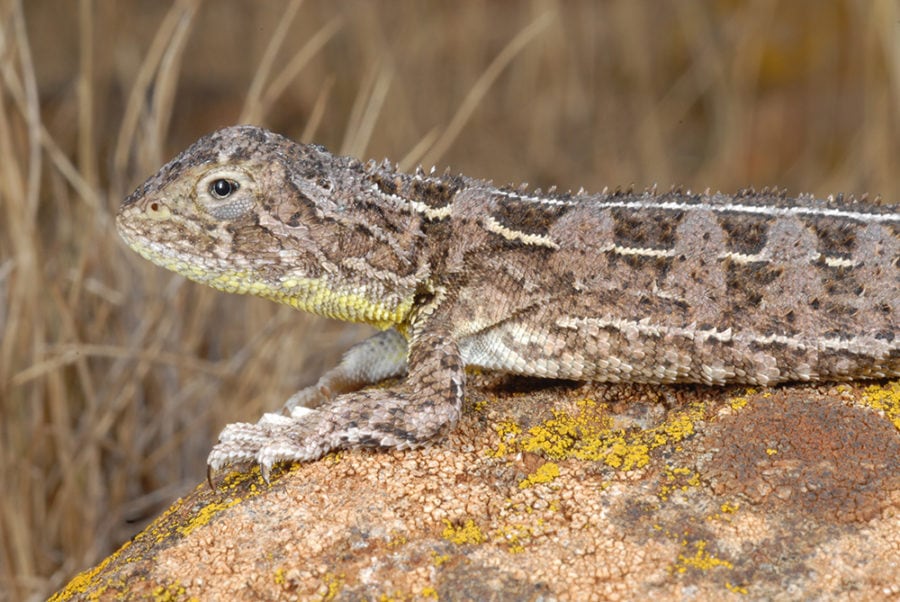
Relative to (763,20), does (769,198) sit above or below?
below

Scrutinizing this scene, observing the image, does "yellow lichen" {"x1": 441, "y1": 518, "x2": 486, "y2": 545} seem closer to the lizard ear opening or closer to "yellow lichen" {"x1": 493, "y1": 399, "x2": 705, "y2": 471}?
"yellow lichen" {"x1": 493, "y1": 399, "x2": 705, "y2": 471}

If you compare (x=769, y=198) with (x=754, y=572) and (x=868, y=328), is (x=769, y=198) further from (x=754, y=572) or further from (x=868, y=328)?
(x=754, y=572)

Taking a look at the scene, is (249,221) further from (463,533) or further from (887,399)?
(887,399)

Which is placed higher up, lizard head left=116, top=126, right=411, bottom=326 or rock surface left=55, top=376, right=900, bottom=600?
lizard head left=116, top=126, right=411, bottom=326

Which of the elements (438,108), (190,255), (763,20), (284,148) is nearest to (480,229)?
(284,148)

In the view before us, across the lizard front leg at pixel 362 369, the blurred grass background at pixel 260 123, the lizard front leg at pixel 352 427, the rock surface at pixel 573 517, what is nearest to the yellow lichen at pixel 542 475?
the rock surface at pixel 573 517

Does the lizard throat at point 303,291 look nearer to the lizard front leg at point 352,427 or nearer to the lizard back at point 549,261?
the lizard back at point 549,261

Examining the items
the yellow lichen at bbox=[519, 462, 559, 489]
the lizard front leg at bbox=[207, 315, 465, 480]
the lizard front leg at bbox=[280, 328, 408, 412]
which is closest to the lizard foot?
the lizard front leg at bbox=[207, 315, 465, 480]
